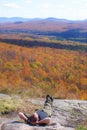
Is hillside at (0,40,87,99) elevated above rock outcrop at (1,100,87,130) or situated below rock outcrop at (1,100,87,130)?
below

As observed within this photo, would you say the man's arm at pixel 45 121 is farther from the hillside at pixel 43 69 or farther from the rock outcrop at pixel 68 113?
the hillside at pixel 43 69

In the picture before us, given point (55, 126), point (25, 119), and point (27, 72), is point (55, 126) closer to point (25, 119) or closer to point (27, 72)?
point (25, 119)

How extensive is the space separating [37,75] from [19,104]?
4033 cm

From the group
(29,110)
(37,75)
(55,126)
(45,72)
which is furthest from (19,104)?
(45,72)

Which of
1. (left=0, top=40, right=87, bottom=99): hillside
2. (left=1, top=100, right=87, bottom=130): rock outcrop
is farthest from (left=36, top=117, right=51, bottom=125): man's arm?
(left=0, top=40, right=87, bottom=99): hillside

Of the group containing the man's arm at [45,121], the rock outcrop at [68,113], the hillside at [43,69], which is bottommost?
the hillside at [43,69]

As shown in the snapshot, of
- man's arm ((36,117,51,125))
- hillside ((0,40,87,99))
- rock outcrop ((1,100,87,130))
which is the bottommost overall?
hillside ((0,40,87,99))

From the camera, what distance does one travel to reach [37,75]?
50.7m

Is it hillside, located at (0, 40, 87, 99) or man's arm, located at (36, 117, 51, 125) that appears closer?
man's arm, located at (36, 117, 51, 125)

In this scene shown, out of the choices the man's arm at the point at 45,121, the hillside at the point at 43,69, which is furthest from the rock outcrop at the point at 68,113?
the hillside at the point at 43,69

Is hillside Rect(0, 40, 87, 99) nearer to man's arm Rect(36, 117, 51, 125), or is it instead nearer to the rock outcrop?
the rock outcrop

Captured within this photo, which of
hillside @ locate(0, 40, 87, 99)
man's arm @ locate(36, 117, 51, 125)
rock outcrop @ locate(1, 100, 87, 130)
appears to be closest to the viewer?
man's arm @ locate(36, 117, 51, 125)

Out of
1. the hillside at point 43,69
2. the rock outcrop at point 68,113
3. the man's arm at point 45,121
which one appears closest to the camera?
the man's arm at point 45,121

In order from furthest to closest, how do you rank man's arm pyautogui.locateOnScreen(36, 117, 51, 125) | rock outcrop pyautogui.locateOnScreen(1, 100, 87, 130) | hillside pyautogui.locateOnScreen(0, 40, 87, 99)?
1. hillside pyautogui.locateOnScreen(0, 40, 87, 99)
2. rock outcrop pyautogui.locateOnScreen(1, 100, 87, 130)
3. man's arm pyautogui.locateOnScreen(36, 117, 51, 125)
